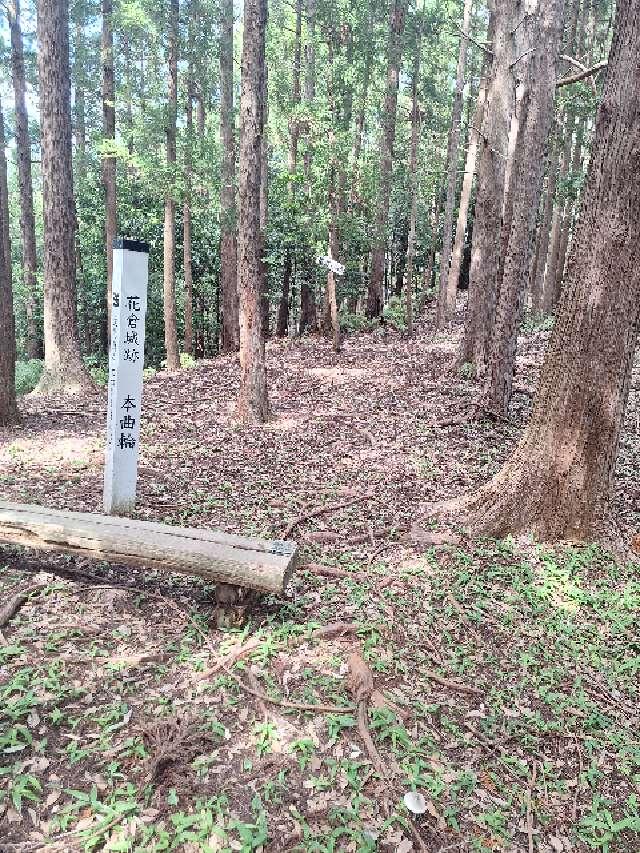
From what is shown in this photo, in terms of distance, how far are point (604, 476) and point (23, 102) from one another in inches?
771

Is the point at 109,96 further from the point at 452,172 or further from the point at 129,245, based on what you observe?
the point at 129,245

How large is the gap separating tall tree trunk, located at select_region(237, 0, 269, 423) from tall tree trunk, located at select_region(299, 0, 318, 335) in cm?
539

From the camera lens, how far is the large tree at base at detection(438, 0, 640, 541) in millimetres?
4371

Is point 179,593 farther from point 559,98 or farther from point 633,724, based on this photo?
point 559,98

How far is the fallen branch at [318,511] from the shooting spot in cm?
543

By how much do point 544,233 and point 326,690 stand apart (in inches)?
740

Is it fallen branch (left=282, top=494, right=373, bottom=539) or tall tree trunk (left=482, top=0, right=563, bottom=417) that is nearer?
fallen branch (left=282, top=494, right=373, bottom=539)

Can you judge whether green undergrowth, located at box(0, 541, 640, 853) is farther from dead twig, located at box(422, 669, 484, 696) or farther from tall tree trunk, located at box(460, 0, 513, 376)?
tall tree trunk, located at box(460, 0, 513, 376)

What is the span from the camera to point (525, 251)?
778 centimetres

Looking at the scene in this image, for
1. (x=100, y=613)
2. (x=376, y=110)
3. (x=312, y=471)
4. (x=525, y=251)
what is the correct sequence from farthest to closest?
1. (x=376, y=110)
2. (x=525, y=251)
3. (x=312, y=471)
4. (x=100, y=613)

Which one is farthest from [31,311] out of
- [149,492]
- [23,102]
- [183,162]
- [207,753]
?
[207,753]

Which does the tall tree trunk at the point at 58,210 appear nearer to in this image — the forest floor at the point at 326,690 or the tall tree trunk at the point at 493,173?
the forest floor at the point at 326,690

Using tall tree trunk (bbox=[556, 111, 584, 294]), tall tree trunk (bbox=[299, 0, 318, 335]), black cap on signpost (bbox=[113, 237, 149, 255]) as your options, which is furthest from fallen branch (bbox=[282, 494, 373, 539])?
tall tree trunk (bbox=[556, 111, 584, 294])

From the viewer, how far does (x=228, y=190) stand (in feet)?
48.8
